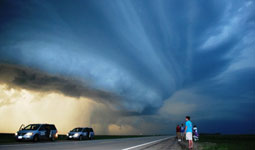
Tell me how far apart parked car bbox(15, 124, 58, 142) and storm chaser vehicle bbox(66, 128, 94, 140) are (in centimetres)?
410

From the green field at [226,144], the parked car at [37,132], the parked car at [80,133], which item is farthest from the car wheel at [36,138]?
the green field at [226,144]

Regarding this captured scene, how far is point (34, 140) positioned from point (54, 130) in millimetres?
4219

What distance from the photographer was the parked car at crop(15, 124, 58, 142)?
23.4 meters

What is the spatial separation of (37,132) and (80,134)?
890 centimetres

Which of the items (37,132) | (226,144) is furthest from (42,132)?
(226,144)

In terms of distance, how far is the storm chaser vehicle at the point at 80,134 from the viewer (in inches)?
1260

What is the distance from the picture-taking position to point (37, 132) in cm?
2425

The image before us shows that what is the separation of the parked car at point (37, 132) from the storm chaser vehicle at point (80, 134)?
13.5 feet

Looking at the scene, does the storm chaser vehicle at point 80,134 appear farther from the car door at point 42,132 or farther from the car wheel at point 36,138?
the car wheel at point 36,138

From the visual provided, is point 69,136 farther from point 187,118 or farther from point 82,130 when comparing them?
point 187,118

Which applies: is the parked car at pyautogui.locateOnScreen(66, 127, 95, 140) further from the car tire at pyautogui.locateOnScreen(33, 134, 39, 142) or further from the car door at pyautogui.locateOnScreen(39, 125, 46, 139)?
the car tire at pyautogui.locateOnScreen(33, 134, 39, 142)

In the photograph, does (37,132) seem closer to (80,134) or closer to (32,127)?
(32,127)

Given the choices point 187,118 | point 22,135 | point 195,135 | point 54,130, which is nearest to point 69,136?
point 54,130

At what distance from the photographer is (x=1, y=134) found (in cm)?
3847
